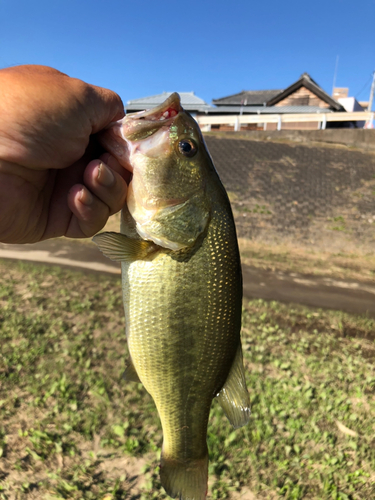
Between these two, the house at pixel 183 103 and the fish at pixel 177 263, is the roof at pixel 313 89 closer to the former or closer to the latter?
the house at pixel 183 103

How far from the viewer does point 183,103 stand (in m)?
29.1

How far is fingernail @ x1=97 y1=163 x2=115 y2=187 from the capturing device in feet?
6.03

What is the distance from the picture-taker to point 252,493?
308 cm

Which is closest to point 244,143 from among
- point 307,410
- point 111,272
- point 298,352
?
point 111,272

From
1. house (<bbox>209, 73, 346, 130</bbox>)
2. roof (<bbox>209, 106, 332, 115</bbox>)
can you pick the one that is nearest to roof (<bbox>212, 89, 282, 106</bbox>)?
house (<bbox>209, 73, 346, 130</bbox>)

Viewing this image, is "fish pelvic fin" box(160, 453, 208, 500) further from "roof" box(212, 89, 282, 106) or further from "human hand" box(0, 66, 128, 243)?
"roof" box(212, 89, 282, 106)

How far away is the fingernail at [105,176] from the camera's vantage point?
1.84 m

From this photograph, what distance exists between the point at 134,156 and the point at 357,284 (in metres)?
8.25

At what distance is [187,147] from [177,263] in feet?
1.97

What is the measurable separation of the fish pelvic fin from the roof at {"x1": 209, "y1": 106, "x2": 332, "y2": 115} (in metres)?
27.9

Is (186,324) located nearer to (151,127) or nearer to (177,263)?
(177,263)

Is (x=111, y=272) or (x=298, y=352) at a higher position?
(x=111, y=272)

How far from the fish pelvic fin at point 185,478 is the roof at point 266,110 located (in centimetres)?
2787

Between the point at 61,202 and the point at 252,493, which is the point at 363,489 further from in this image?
the point at 61,202
